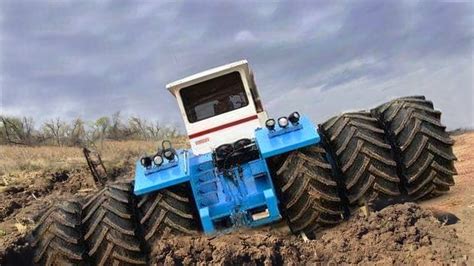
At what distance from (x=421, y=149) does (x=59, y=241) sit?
442 centimetres

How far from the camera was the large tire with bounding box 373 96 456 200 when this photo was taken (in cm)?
713

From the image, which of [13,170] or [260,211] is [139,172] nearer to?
[260,211]

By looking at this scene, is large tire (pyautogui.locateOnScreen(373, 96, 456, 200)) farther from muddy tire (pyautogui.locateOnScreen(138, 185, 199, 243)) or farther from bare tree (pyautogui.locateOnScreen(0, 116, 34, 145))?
bare tree (pyautogui.locateOnScreen(0, 116, 34, 145))

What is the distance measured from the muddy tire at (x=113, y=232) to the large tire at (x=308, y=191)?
5.89ft

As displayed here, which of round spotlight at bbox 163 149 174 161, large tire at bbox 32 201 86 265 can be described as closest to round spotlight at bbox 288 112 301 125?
round spotlight at bbox 163 149 174 161

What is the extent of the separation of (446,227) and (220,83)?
12.2 feet

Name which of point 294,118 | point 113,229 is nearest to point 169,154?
point 113,229

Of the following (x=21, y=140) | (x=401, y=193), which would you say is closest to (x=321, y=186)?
(x=401, y=193)

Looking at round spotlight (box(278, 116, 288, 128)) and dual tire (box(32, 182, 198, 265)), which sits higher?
round spotlight (box(278, 116, 288, 128))

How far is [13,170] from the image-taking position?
754 inches

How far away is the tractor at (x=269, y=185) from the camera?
6.79 meters

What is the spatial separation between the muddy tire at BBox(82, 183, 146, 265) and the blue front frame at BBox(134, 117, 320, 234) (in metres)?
0.32

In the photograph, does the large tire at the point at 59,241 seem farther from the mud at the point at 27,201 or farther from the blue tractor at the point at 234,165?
the blue tractor at the point at 234,165

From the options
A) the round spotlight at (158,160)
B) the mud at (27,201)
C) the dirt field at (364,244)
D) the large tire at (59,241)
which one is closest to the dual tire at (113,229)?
the large tire at (59,241)
